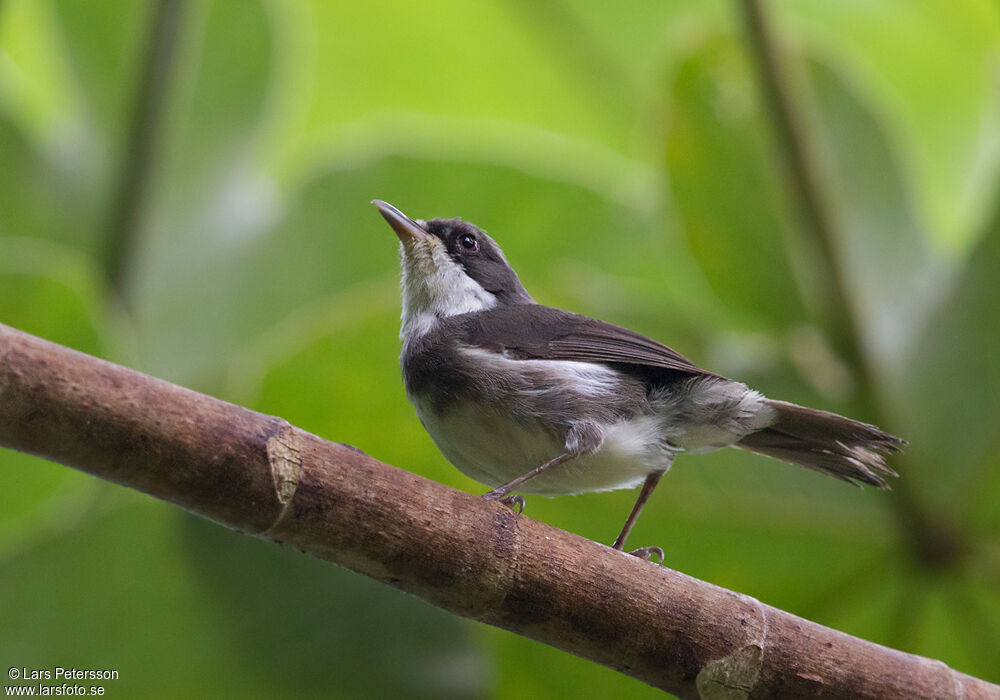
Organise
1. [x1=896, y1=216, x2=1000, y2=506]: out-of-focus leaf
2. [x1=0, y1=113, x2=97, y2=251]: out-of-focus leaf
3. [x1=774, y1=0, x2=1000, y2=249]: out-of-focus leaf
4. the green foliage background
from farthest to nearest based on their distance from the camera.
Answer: [x1=774, y1=0, x2=1000, y2=249]: out-of-focus leaf → [x1=0, y1=113, x2=97, y2=251]: out-of-focus leaf → [x1=896, y1=216, x2=1000, y2=506]: out-of-focus leaf → the green foliage background

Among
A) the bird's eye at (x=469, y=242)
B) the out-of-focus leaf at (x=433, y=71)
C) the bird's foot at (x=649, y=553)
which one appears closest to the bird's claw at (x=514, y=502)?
the bird's foot at (x=649, y=553)

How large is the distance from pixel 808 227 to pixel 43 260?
896mm

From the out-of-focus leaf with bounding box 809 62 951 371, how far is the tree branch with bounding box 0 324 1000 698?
65 cm

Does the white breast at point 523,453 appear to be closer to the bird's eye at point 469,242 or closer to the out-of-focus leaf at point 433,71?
the bird's eye at point 469,242

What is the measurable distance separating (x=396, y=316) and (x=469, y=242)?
20 centimetres

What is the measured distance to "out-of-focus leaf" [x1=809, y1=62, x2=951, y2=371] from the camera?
1.53 meters

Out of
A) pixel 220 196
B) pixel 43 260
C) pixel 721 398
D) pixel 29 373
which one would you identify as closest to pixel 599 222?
pixel 721 398

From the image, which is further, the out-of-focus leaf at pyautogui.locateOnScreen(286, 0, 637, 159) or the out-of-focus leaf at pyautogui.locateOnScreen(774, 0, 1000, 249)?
the out-of-focus leaf at pyautogui.locateOnScreen(286, 0, 637, 159)

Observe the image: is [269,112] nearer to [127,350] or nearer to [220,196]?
[220,196]

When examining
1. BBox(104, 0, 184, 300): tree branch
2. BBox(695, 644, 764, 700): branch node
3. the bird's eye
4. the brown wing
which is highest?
BBox(104, 0, 184, 300): tree branch

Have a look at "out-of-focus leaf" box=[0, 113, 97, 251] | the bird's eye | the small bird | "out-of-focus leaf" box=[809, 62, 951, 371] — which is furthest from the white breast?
"out-of-focus leaf" box=[0, 113, 97, 251]

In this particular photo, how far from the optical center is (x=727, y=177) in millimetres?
1516

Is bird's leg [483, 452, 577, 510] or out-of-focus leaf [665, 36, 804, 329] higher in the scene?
out-of-focus leaf [665, 36, 804, 329]

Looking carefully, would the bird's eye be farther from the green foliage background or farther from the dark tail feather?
the dark tail feather
